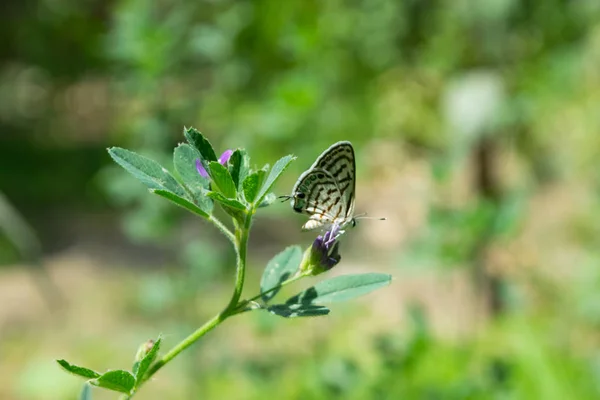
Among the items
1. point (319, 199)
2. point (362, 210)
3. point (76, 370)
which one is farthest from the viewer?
point (362, 210)

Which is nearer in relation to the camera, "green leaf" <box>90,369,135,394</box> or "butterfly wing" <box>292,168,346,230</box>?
"green leaf" <box>90,369,135,394</box>

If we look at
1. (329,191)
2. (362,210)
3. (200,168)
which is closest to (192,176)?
(200,168)

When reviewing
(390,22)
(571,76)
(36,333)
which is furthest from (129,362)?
(571,76)

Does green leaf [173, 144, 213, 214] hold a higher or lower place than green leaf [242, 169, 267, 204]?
higher

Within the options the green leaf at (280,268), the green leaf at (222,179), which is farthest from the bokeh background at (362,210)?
the green leaf at (222,179)

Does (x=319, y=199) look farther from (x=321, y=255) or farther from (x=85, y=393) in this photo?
(x=85, y=393)

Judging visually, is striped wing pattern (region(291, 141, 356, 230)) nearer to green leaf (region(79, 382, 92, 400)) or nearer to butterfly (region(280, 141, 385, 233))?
butterfly (region(280, 141, 385, 233))

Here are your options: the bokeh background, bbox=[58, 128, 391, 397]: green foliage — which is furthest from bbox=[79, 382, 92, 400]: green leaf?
the bokeh background

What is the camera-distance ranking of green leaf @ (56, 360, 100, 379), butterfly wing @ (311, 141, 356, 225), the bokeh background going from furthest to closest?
1. the bokeh background
2. butterfly wing @ (311, 141, 356, 225)
3. green leaf @ (56, 360, 100, 379)
